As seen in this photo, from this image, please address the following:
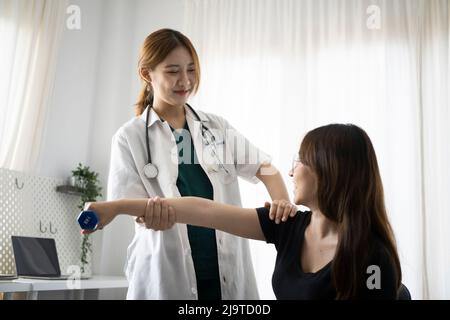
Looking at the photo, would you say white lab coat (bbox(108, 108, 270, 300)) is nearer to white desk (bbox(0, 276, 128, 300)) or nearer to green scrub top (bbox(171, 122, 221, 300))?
green scrub top (bbox(171, 122, 221, 300))

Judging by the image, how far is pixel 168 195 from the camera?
56.8 inches

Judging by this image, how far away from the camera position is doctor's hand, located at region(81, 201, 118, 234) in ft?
3.73

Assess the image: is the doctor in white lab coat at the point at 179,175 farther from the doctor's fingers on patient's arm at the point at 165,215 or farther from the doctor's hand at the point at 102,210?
the doctor's hand at the point at 102,210

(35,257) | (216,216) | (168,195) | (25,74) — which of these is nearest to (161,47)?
(168,195)

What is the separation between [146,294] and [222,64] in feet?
7.27

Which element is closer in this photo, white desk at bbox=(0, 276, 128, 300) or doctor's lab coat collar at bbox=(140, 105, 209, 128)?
doctor's lab coat collar at bbox=(140, 105, 209, 128)

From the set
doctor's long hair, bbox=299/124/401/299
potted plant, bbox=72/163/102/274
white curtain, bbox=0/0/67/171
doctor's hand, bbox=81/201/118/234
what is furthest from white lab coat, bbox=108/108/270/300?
potted plant, bbox=72/163/102/274

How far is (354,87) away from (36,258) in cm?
Answer: 208

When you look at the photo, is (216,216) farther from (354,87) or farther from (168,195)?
(354,87)

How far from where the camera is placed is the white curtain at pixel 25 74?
2.84 m

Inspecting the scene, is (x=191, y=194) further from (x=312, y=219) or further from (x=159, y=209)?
(x=312, y=219)

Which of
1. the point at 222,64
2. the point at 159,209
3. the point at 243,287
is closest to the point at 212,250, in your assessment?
the point at 243,287

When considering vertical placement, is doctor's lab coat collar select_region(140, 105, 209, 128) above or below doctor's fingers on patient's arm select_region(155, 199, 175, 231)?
above

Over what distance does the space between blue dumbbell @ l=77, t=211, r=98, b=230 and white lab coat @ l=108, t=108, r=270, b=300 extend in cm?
31
